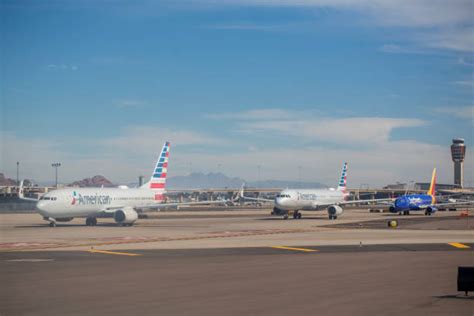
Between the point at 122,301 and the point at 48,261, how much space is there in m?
13.5

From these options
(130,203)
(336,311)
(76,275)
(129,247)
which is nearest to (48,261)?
(76,275)

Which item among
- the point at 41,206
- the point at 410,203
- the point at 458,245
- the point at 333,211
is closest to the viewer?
the point at 458,245

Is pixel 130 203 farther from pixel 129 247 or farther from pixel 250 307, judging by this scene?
pixel 250 307

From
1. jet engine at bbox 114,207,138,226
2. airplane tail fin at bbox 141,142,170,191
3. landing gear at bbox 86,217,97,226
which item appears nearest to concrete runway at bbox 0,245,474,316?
jet engine at bbox 114,207,138,226

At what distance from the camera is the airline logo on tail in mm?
79081

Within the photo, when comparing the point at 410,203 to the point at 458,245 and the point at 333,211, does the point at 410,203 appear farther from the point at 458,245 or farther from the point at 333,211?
the point at 458,245

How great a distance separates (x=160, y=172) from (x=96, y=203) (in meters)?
11.9

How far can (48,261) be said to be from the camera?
30.8m

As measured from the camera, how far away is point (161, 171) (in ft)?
263

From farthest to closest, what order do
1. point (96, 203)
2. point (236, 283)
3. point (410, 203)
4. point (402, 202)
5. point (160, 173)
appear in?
point (410, 203)
point (402, 202)
point (160, 173)
point (96, 203)
point (236, 283)

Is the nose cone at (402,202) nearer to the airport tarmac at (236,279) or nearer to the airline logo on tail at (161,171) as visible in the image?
the airline logo on tail at (161,171)

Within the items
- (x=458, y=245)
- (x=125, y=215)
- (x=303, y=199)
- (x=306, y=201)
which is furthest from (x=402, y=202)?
(x=458, y=245)

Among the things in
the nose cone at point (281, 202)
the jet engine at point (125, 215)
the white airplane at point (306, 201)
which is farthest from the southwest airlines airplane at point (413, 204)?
the jet engine at point (125, 215)

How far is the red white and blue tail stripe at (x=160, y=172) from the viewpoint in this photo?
7900 cm
